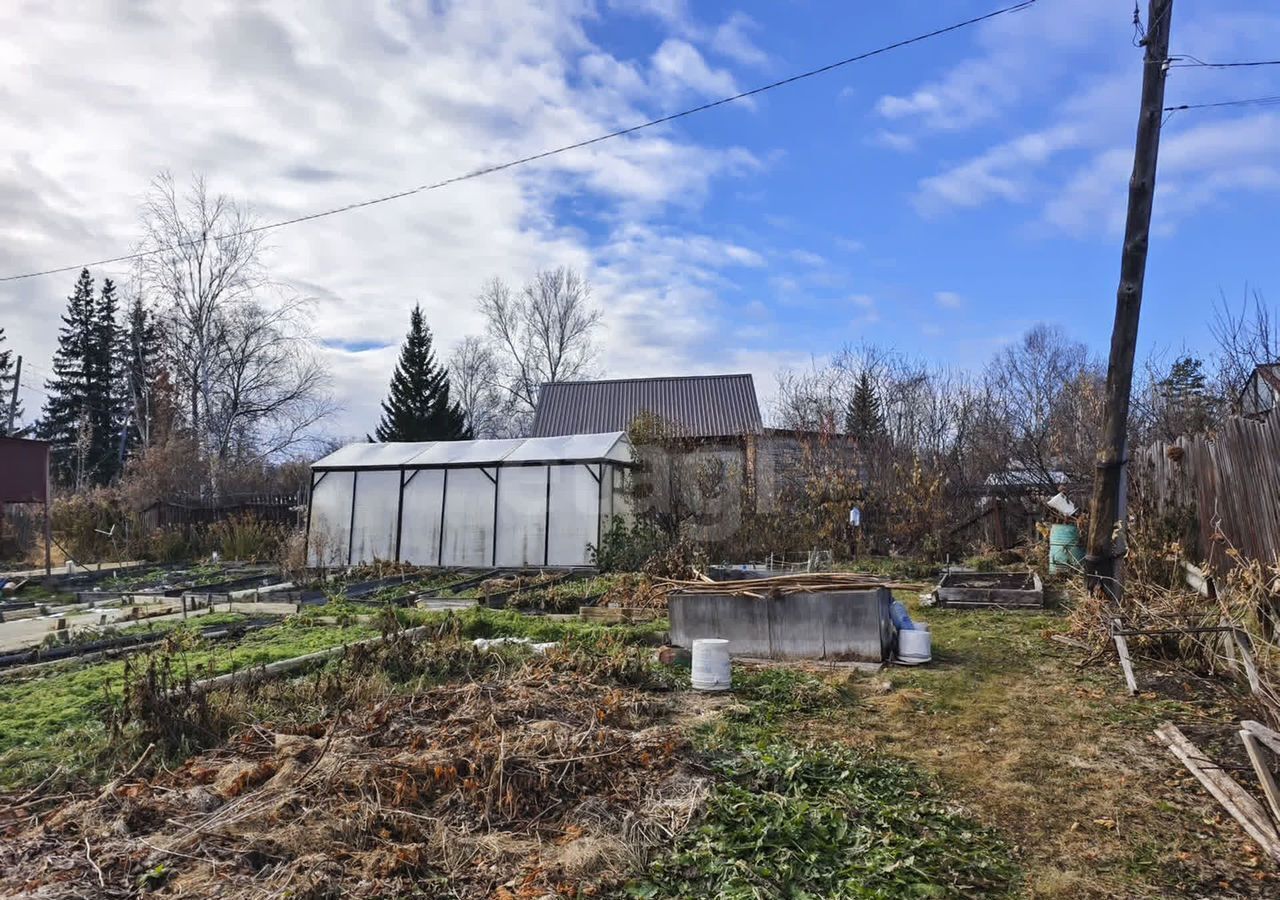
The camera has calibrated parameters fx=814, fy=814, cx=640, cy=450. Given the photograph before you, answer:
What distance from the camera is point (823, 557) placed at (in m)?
16.2

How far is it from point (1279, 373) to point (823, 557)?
782cm

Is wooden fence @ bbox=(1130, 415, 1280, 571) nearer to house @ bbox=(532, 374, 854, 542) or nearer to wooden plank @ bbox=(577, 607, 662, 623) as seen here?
wooden plank @ bbox=(577, 607, 662, 623)

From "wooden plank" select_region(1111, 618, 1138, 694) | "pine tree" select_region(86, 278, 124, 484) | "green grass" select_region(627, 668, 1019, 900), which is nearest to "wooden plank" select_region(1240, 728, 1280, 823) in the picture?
"green grass" select_region(627, 668, 1019, 900)

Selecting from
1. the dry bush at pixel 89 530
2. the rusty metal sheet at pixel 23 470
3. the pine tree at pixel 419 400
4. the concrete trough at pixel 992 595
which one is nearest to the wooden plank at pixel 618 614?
the concrete trough at pixel 992 595

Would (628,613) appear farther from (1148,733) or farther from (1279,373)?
(1279,373)

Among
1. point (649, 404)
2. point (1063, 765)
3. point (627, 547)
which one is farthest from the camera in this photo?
point (649, 404)

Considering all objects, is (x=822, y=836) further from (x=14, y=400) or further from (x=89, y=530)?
(x=14, y=400)

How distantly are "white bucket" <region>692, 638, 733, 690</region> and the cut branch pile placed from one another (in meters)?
1.36

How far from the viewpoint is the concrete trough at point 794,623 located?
7.27 meters

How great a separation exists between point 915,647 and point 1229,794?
132 inches

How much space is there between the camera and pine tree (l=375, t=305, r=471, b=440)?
120 feet

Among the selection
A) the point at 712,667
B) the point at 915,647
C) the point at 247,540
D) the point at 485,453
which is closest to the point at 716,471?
the point at 485,453

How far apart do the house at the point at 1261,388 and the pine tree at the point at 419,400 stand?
97.0ft

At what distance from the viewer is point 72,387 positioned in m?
40.8
